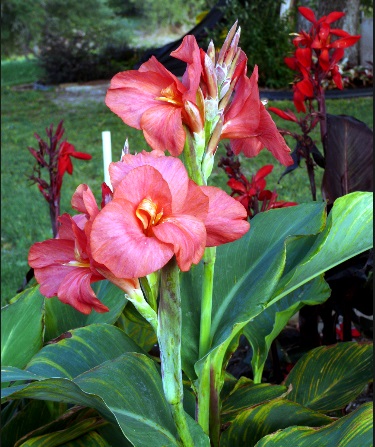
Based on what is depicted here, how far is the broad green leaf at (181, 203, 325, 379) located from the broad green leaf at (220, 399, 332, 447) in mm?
96

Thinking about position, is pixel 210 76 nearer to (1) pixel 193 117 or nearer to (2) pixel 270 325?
(1) pixel 193 117

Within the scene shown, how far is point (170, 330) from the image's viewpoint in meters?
0.72

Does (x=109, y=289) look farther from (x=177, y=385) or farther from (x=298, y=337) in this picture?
(x=298, y=337)

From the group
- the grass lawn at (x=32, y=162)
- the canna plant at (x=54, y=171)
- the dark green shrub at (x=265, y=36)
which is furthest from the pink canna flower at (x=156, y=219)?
the dark green shrub at (x=265, y=36)

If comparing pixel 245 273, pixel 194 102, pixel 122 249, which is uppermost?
pixel 194 102

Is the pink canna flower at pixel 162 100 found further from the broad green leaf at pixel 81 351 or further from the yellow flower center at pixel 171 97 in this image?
the broad green leaf at pixel 81 351

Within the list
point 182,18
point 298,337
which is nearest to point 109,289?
point 298,337

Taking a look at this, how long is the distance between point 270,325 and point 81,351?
34 centimetres

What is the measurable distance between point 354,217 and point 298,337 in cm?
71

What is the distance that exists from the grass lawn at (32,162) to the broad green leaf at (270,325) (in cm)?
182

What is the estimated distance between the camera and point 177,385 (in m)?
0.74

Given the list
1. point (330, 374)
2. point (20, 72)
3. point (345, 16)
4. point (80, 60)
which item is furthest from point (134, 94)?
point (20, 72)

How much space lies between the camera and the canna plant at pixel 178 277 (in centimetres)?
67

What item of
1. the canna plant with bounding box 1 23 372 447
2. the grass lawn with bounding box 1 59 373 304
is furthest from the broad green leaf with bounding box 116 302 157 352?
the grass lawn with bounding box 1 59 373 304
